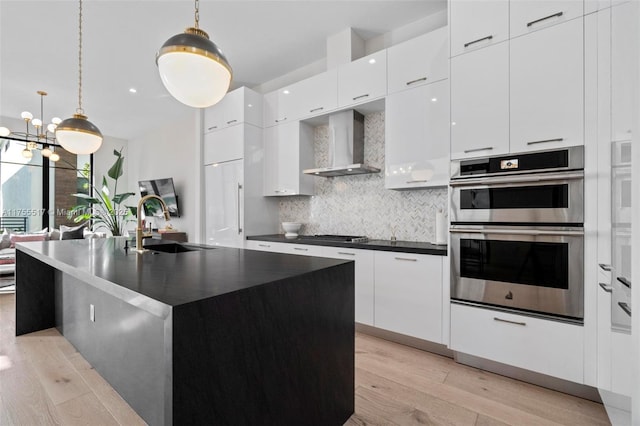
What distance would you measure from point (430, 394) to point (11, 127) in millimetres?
8184

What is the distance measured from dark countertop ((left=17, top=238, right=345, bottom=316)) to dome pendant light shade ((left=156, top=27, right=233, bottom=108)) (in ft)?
3.01

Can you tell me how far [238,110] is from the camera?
379 centimetres

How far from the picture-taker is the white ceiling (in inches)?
112

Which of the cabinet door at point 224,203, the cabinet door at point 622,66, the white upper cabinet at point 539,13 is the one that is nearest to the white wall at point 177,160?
the cabinet door at point 224,203

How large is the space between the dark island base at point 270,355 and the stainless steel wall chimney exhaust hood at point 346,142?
189 cm

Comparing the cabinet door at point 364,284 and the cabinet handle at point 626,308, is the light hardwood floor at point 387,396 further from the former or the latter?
the cabinet handle at point 626,308

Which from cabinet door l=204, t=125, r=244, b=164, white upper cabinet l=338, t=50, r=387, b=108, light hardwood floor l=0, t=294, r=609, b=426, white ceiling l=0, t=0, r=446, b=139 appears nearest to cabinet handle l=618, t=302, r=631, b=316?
light hardwood floor l=0, t=294, r=609, b=426

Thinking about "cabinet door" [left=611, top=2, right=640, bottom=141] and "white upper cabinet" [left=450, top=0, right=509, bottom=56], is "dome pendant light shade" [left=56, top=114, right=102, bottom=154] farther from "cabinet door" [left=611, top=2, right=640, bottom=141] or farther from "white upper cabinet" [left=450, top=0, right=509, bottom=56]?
"cabinet door" [left=611, top=2, right=640, bottom=141]

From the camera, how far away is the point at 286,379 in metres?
1.20

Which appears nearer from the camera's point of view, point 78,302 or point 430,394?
point 430,394

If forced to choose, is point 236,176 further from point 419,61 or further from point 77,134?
point 419,61

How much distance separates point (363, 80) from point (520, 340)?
2.56 metres

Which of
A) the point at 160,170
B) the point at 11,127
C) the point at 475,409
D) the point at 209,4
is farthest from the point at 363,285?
the point at 11,127

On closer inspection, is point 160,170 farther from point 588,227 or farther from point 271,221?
point 588,227
